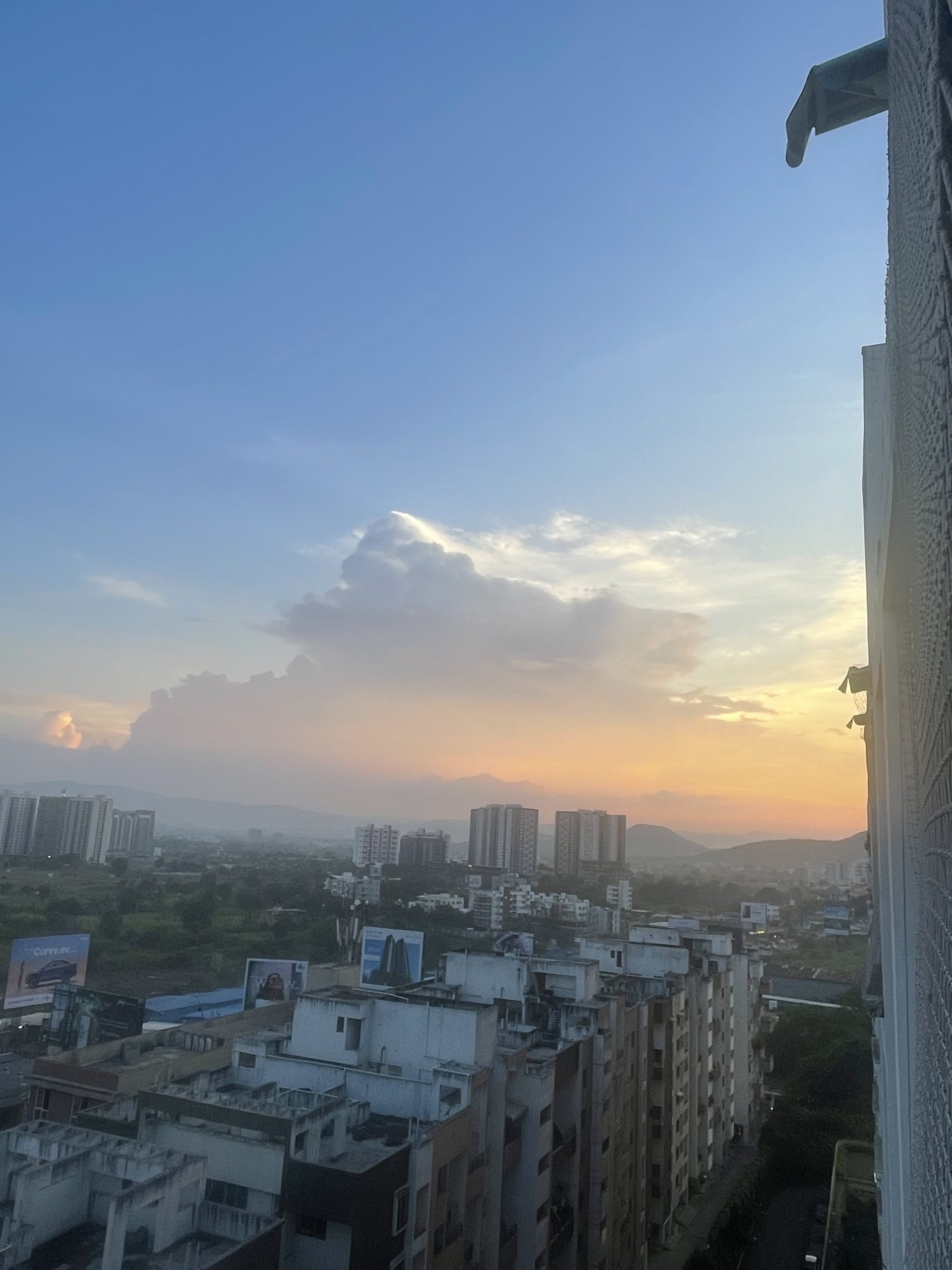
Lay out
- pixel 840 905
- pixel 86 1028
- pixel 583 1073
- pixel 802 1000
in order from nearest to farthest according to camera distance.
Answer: pixel 583 1073 < pixel 86 1028 < pixel 802 1000 < pixel 840 905

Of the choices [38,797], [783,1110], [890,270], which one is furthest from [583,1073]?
[38,797]

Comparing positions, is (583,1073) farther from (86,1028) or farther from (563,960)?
(86,1028)

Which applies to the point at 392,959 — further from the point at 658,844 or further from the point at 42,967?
the point at 658,844

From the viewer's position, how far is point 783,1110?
487 inches

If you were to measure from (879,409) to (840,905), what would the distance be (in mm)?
44483

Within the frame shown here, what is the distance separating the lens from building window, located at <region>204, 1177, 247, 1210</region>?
520cm

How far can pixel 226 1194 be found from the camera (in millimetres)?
5293

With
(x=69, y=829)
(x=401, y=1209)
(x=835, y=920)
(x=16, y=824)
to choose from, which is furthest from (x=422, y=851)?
(x=401, y=1209)

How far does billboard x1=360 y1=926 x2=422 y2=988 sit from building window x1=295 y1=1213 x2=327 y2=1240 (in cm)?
876

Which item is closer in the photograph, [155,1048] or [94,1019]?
[155,1048]

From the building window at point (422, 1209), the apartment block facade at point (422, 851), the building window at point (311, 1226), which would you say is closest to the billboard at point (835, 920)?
the apartment block facade at point (422, 851)

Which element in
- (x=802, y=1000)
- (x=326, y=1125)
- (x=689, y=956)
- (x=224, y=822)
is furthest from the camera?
(x=224, y=822)

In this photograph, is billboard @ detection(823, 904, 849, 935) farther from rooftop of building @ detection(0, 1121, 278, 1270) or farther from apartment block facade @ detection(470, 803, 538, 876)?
rooftop of building @ detection(0, 1121, 278, 1270)

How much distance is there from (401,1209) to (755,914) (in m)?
35.0
